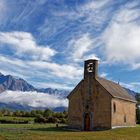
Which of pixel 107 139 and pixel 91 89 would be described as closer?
pixel 107 139

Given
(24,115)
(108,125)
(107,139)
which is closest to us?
(107,139)

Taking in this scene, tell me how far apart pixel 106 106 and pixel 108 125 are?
3.43 m

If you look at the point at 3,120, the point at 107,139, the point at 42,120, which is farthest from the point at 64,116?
the point at 107,139

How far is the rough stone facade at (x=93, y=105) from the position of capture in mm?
61125

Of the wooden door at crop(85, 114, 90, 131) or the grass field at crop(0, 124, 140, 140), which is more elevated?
the wooden door at crop(85, 114, 90, 131)

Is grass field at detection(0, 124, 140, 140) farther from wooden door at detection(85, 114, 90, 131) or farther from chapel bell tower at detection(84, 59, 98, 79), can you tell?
chapel bell tower at detection(84, 59, 98, 79)

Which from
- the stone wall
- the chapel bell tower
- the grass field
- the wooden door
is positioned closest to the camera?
the grass field

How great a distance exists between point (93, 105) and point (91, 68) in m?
7.07

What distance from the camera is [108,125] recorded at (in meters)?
60.2

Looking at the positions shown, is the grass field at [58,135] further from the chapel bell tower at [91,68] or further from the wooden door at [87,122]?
the chapel bell tower at [91,68]

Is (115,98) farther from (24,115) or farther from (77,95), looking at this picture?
(24,115)

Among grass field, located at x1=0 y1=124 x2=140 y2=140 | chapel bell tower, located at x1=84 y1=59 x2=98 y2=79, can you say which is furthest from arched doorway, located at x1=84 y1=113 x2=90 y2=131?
grass field, located at x1=0 y1=124 x2=140 y2=140

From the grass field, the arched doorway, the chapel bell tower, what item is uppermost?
the chapel bell tower

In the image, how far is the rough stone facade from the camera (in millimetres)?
61125
